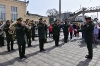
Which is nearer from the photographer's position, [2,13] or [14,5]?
[2,13]

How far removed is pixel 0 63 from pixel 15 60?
0.65 m

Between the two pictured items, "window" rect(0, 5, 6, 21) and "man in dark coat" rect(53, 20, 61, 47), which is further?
"window" rect(0, 5, 6, 21)

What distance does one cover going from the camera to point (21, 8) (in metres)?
24.8

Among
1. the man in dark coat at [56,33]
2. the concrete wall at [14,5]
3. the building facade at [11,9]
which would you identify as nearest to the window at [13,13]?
the building facade at [11,9]

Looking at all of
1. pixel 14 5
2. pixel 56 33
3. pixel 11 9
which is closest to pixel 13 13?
pixel 11 9

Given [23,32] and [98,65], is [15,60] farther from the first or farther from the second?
[98,65]

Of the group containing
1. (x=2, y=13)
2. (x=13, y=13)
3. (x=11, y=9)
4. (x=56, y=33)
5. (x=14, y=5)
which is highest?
(x=14, y=5)

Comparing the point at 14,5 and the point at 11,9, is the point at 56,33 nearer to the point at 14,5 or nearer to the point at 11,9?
the point at 11,9

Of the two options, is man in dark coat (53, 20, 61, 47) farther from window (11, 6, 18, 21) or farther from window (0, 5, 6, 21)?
window (11, 6, 18, 21)

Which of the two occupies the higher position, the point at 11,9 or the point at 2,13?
the point at 11,9

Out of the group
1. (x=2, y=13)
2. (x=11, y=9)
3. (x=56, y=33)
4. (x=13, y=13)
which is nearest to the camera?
(x=56, y=33)

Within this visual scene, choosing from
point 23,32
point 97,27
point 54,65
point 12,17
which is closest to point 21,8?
point 12,17

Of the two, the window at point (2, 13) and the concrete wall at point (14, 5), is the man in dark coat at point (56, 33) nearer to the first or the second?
the window at point (2, 13)

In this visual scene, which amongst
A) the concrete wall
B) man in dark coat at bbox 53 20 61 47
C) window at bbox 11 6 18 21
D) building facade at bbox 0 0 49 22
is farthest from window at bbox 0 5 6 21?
man in dark coat at bbox 53 20 61 47
